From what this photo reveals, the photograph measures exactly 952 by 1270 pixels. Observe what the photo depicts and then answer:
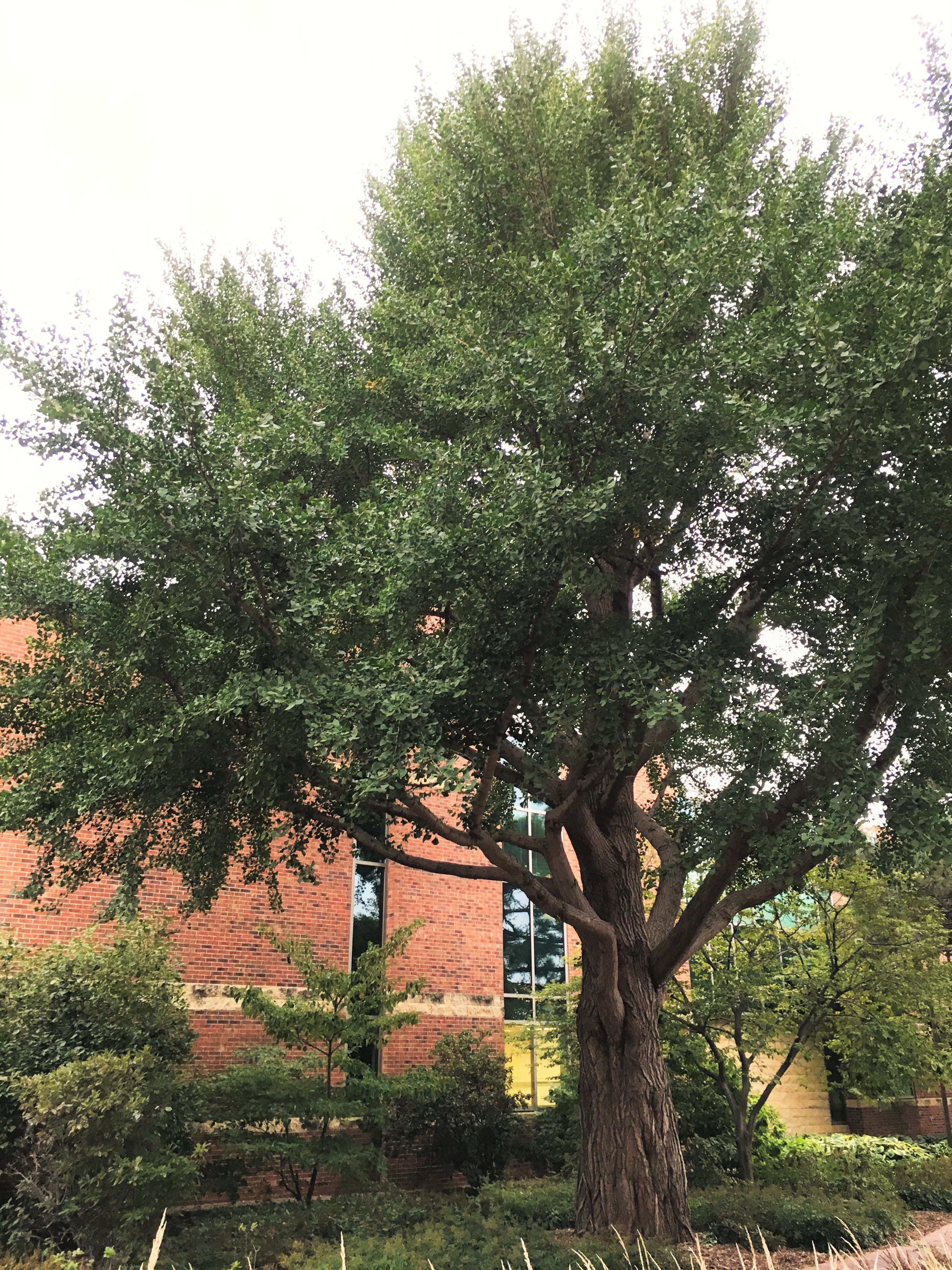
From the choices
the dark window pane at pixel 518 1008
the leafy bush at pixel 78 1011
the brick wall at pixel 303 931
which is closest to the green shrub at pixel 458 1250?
the leafy bush at pixel 78 1011

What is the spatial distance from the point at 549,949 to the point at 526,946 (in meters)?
0.60

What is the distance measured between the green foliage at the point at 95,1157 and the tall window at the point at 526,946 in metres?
10.1

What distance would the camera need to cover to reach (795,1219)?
34.7 feet

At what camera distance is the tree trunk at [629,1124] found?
921cm

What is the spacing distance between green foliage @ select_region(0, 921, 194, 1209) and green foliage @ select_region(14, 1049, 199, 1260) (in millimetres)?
706

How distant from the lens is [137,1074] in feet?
30.4

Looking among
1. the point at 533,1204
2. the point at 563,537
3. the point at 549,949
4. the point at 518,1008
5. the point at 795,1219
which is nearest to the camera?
the point at 563,537

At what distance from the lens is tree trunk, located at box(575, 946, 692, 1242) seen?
9211mm

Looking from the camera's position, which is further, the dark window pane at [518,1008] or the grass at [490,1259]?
the dark window pane at [518,1008]

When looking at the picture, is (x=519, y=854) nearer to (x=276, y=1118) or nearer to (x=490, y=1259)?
(x=276, y=1118)

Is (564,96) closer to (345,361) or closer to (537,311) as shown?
(537,311)

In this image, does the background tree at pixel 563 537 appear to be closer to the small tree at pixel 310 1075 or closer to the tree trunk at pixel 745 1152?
the small tree at pixel 310 1075

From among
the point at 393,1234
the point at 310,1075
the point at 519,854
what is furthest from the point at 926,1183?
the point at 310,1075

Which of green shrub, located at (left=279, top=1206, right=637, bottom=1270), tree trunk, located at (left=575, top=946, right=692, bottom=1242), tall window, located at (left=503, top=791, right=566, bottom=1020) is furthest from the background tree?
tall window, located at (left=503, top=791, right=566, bottom=1020)
